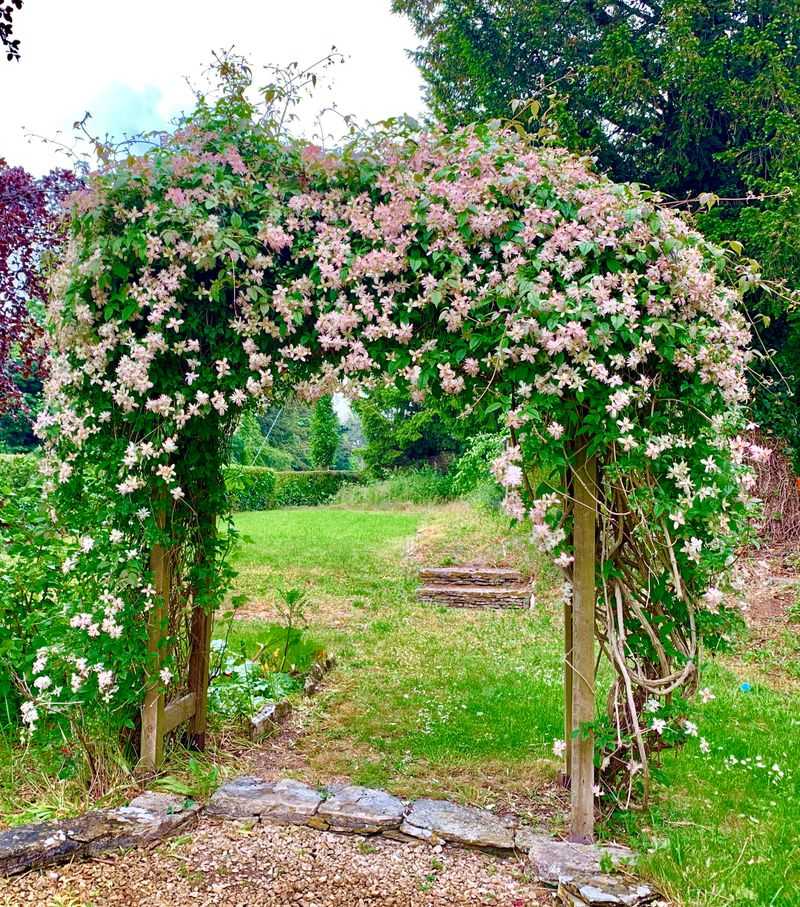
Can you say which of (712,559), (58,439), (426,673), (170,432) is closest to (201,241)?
(170,432)

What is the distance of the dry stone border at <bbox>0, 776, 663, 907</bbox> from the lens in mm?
2346

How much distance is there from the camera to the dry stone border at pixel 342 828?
7.70ft

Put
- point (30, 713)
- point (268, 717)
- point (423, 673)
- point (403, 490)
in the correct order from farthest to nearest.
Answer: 1. point (403, 490)
2. point (423, 673)
3. point (268, 717)
4. point (30, 713)

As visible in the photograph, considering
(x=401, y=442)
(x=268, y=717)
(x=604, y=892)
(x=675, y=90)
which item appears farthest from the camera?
(x=401, y=442)

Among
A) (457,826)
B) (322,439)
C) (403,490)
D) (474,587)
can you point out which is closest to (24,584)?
(457,826)

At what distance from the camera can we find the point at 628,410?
2.44 meters

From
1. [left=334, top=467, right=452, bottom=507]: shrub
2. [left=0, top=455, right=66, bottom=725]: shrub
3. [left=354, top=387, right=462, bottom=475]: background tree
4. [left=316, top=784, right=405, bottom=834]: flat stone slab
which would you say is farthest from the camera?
[left=354, top=387, right=462, bottom=475]: background tree

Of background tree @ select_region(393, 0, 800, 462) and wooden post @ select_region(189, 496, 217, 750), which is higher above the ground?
background tree @ select_region(393, 0, 800, 462)

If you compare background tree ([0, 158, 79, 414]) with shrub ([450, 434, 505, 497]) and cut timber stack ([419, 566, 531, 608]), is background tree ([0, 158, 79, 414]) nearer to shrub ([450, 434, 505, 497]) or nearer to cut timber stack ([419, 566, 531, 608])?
cut timber stack ([419, 566, 531, 608])

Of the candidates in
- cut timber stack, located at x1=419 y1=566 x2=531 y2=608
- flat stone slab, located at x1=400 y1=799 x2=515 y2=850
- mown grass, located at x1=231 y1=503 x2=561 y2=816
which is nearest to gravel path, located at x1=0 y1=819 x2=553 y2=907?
flat stone slab, located at x1=400 y1=799 x2=515 y2=850

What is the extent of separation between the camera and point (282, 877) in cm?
242

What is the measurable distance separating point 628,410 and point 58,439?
224 centimetres

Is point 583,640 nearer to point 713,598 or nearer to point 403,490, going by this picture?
point 713,598

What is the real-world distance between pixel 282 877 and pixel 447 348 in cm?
195
